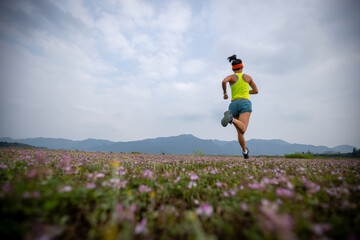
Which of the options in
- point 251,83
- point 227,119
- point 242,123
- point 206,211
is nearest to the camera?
point 206,211

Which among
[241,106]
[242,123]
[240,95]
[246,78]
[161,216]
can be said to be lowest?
[161,216]

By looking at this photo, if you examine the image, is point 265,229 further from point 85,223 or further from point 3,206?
point 3,206

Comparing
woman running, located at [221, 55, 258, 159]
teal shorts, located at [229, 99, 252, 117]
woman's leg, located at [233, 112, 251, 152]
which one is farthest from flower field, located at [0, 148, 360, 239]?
teal shorts, located at [229, 99, 252, 117]

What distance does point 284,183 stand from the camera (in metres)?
2.73

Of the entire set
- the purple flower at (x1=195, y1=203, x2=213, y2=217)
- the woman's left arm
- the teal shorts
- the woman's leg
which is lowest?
the purple flower at (x1=195, y1=203, x2=213, y2=217)

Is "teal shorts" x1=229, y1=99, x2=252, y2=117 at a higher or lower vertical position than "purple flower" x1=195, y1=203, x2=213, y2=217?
higher

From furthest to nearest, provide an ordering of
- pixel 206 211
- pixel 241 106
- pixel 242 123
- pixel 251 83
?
pixel 251 83 < pixel 241 106 < pixel 242 123 < pixel 206 211

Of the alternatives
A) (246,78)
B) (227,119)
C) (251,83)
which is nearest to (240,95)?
(246,78)

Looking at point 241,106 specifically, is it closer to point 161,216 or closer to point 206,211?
point 206,211

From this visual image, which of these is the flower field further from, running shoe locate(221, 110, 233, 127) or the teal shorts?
the teal shorts

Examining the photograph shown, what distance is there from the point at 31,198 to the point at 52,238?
0.47 metres

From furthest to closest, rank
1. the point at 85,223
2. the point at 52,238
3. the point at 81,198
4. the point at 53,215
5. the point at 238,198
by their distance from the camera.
Answer: the point at 238,198 < the point at 81,198 < the point at 85,223 < the point at 53,215 < the point at 52,238

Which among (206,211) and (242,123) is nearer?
(206,211)

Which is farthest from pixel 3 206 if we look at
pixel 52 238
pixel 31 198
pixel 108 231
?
pixel 108 231
